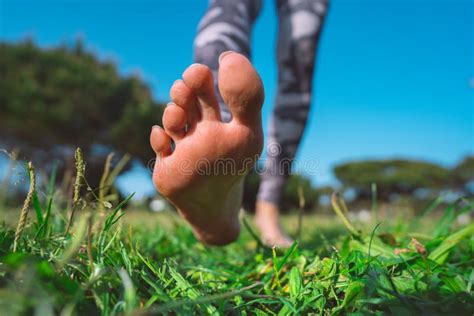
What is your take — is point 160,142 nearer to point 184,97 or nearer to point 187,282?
point 184,97

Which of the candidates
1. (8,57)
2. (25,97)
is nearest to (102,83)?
(25,97)

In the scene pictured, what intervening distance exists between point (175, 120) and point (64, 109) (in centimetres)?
840

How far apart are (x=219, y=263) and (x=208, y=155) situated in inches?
9.1

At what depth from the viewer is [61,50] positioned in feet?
31.1

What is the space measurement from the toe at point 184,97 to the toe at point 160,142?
0.17ft

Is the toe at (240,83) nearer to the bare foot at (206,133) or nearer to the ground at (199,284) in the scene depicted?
the bare foot at (206,133)

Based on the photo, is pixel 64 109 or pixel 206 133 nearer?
pixel 206 133

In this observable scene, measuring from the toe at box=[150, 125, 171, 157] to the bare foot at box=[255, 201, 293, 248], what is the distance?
53 centimetres

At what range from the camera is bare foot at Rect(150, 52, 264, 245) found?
591 millimetres

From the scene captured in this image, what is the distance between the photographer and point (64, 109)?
322 inches

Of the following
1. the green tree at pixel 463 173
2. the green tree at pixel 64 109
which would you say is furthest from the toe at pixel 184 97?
the green tree at pixel 463 173

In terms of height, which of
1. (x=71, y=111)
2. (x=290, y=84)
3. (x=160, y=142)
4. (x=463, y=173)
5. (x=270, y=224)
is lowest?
(x=463, y=173)

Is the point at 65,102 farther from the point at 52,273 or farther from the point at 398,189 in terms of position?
the point at 398,189

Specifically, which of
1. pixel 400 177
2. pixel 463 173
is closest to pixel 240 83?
pixel 400 177
